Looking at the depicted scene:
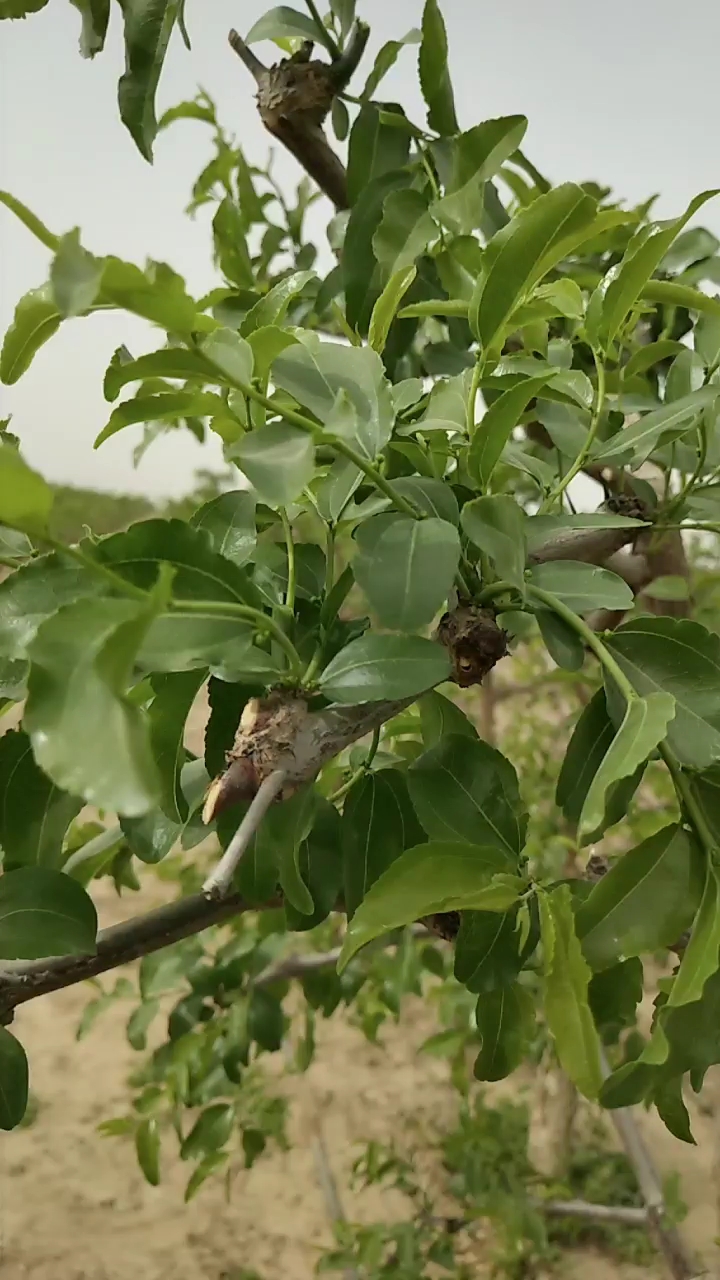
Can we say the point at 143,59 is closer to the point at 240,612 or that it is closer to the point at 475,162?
the point at 475,162

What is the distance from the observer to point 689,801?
0.83 ft

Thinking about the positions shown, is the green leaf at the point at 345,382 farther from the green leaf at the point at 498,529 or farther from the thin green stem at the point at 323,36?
the thin green stem at the point at 323,36

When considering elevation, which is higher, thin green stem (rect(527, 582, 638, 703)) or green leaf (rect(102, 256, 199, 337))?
green leaf (rect(102, 256, 199, 337))

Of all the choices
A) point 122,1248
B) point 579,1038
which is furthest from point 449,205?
point 122,1248

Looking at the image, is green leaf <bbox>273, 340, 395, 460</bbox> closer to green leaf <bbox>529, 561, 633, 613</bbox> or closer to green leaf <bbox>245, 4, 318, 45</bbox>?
green leaf <bbox>529, 561, 633, 613</bbox>

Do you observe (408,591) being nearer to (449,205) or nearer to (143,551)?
(143,551)

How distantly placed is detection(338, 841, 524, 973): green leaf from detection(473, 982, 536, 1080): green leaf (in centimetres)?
7

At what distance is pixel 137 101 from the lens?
36 cm

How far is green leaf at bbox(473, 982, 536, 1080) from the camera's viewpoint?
0.94 feet

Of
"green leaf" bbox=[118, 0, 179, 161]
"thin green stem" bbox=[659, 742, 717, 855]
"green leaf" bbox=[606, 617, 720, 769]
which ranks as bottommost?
"thin green stem" bbox=[659, 742, 717, 855]

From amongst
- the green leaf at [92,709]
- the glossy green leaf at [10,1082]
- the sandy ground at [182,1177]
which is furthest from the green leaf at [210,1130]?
the green leaf at [92,709]

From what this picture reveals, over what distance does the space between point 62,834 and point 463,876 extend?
0.42 ft

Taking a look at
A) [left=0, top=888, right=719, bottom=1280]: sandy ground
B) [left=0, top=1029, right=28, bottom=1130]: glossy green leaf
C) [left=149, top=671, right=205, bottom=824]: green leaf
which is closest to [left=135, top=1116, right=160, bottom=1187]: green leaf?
[left=0, top=888, right=719, bottom=1280]: sandy ground

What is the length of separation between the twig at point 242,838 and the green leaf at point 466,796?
5 centimetres
